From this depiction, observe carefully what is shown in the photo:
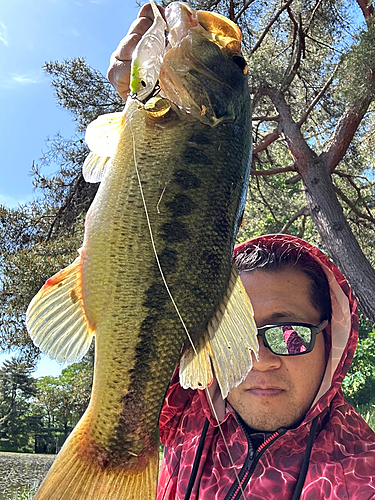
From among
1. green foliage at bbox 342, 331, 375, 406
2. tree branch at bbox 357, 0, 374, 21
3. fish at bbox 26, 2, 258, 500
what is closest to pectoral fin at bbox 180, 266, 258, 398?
fish at bbox 26, 2, 258, 500

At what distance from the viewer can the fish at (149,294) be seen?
104cm

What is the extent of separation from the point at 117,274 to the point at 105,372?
247mm

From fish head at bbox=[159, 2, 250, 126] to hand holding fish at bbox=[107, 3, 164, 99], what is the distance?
16 cm

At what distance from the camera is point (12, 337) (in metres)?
6.86

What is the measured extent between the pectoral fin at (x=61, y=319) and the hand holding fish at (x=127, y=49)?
2.47 feet

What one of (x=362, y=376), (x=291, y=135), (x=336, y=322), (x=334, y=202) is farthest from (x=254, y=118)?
(x=362, y=376)

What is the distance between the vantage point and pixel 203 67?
4.29 ft

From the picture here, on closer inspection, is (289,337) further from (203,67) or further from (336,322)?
(203,67)

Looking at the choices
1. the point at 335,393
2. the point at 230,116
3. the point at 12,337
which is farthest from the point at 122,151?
the point at 12,337

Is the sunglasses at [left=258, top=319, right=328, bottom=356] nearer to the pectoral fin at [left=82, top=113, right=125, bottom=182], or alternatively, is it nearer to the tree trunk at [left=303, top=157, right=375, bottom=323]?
the pectoral fin at [left=82, top=113, right=125, bottom=182]

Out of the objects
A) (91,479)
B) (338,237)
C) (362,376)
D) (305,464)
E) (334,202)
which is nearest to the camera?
(91,479)

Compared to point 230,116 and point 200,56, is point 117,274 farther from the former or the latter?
point 200,56

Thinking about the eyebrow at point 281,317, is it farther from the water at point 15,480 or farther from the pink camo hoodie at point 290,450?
the water at point 15,480

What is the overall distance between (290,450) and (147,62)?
1425mm
